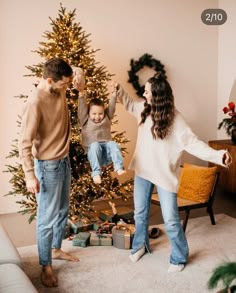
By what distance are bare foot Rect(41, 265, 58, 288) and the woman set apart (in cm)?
86

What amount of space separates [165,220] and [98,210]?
169 cm

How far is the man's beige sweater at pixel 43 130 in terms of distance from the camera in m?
2.38

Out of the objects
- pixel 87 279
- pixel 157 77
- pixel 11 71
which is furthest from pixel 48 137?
pixel 11 71

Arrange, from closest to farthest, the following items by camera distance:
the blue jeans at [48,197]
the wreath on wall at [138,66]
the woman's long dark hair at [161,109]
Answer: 1. the blue jeans at [48,197]
2. the woman's long dark hair at [161,109]
3. the wreath on wall at [138,66]

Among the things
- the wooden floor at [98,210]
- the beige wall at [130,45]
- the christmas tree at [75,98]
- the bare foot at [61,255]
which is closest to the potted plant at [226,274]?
the bare foot at [61,255]

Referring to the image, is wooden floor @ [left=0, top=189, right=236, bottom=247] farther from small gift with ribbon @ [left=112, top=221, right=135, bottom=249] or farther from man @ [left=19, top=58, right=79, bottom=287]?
man @ [left=19, top=58, right=79, bottom=287]

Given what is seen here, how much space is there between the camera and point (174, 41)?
16.9 feet

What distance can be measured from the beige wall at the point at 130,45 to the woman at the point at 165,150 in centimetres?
182

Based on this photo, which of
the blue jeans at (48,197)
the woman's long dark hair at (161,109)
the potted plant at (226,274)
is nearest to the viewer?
the potted plant at (226,274)

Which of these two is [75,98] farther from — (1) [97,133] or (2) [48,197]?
(2) [48,197]

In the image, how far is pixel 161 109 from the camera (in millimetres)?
2723

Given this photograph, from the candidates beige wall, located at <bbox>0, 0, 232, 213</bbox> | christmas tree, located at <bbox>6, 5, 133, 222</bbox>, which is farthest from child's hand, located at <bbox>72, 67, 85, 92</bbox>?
beige wall, located at <bbox>0, 0, 232, 213</bbox>

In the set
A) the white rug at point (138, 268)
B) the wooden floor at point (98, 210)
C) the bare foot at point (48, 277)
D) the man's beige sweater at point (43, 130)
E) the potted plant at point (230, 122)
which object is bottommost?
the wooden floor at point (98, 210)

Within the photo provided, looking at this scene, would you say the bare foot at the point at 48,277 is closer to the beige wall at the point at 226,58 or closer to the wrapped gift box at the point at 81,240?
the wrapped gift box at the point at 81,240
